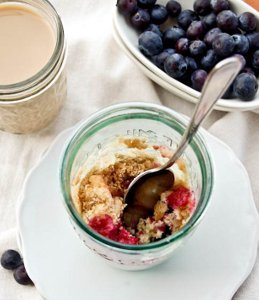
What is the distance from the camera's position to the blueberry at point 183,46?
4.49ft

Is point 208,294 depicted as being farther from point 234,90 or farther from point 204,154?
point 234,90

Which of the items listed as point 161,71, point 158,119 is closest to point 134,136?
point 158,119

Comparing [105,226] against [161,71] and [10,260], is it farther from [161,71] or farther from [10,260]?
[161,71]

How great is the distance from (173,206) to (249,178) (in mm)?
272

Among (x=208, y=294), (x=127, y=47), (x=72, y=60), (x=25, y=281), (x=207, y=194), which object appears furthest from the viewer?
(x=72, y=60)

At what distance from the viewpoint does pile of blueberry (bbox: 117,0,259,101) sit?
1.34 meters

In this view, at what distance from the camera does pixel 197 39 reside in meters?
1.40

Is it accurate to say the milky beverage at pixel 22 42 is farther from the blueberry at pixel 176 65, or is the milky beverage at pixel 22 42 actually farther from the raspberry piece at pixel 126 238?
the raspberry piece at pixel 126 238

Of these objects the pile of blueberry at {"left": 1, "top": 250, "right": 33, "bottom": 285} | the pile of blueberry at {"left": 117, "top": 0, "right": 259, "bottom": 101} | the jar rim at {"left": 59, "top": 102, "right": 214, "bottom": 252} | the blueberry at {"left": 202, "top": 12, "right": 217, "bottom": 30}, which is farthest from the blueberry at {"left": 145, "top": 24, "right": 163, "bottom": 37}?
the pile of blueberry at {"left": 1, "top": 250, "right": 33, "bottom": 285}

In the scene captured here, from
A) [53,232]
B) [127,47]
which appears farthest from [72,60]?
[53,232]

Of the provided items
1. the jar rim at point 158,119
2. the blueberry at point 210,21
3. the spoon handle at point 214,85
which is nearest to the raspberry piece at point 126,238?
the jar rim at point 158,119

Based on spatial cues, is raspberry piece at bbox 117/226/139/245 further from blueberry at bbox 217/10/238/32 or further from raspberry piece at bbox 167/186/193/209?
blueberry at bbox 217/10/238/32

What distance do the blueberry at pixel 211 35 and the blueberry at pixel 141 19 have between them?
136 millimetres

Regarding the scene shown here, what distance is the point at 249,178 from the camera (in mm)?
1349
